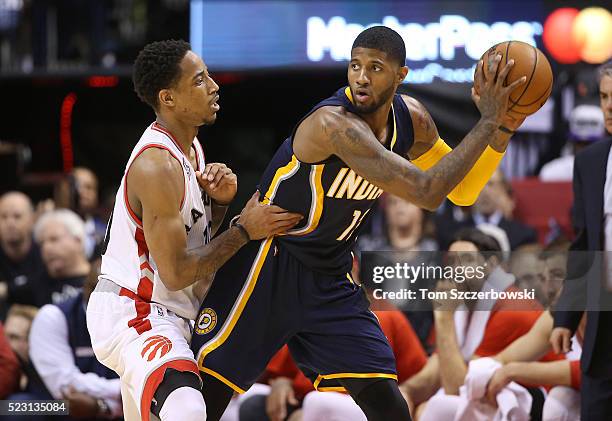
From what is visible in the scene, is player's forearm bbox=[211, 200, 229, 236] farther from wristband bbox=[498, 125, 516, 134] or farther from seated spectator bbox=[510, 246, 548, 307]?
seated spectator bbox=[510, 246, 548, 307]

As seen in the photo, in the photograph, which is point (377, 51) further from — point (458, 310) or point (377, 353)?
point (458, 310)

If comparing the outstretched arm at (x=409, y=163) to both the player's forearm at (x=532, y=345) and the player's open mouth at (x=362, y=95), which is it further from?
the player's forearm at (x=532, y=345)

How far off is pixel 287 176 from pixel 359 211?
0.32m

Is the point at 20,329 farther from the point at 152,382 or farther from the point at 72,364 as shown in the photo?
the point at 152,382

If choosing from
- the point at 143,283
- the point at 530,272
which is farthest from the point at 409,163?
the point at 530,272

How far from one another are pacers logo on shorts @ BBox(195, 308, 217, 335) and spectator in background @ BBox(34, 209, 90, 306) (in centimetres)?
256

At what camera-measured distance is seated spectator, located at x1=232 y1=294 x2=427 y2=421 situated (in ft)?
17.5

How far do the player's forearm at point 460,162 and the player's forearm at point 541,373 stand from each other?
1.84 metres

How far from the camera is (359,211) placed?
4266 mm

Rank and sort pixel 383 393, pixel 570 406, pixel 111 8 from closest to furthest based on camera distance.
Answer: pixel 383 393 < pixel 570 406 < pixel 111 8

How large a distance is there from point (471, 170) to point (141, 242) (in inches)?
53.1

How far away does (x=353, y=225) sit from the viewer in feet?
14.0

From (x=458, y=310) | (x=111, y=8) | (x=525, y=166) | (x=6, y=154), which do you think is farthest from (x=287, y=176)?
(x=111, y=8)
